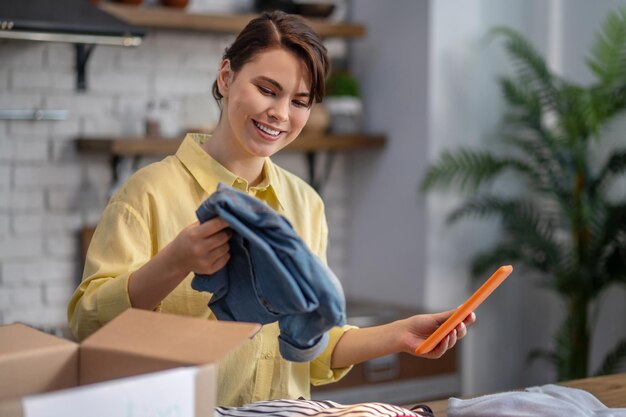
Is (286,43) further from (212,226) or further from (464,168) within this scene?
(464,168)

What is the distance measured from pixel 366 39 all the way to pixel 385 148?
0.54m

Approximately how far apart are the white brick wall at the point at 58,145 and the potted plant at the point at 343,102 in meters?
0.63

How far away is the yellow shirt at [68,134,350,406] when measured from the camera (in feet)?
5.42

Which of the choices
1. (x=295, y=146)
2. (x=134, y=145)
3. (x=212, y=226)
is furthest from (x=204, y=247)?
(x=295, y=146)

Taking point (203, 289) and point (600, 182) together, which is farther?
point (600, 182)

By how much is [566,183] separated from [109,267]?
2.88 metres

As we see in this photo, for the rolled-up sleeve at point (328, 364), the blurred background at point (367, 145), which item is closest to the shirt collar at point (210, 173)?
the rolled-up sleeve at point (328, 364)

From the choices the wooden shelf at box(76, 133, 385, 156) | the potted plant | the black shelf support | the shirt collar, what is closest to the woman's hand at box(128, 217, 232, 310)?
the shirt collar

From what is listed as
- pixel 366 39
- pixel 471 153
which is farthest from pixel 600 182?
pixel 366 39

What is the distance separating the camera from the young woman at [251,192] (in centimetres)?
164

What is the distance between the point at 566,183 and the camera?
4.14 m

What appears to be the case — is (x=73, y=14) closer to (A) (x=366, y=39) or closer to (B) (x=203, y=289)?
(A) (x=366, y=39)

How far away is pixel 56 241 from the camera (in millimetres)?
3867

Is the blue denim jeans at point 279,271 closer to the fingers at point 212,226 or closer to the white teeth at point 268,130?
the fingers at point 212,226
